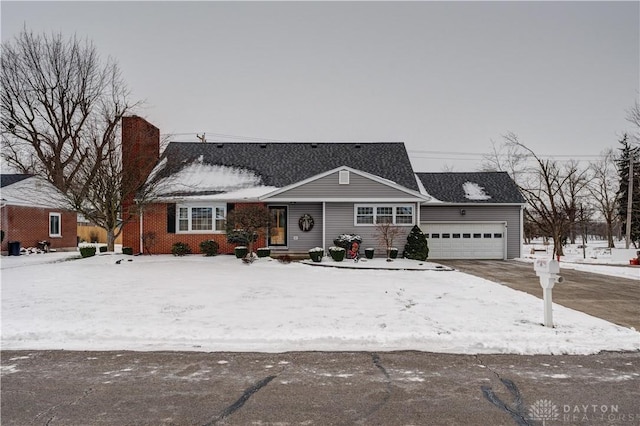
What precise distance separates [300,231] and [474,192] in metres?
9.91

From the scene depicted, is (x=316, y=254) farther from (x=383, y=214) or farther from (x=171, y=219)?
(x=171, y=219)

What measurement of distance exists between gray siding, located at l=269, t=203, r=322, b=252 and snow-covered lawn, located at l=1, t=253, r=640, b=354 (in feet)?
21.2

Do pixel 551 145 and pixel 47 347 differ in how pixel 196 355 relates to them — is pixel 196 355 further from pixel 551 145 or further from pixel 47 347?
pixel 551 145

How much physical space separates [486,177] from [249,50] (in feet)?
48.2

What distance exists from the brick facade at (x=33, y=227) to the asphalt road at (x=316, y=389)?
70.9 ft

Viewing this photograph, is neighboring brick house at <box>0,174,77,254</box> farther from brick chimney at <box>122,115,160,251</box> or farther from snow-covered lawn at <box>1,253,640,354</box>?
snow-covered lawn at <box>1,253,640,354</box>

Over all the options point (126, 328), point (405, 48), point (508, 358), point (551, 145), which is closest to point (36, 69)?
point (405, 48)

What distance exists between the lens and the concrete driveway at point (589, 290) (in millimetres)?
8655

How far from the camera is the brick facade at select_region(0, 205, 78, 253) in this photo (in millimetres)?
23484

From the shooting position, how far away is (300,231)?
20.3 metres

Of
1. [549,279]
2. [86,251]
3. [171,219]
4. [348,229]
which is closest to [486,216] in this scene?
[348,229]

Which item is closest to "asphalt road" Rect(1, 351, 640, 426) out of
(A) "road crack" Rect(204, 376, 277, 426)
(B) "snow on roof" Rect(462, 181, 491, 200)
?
(A) "road crack" Rect(204, 376, 277, 426)

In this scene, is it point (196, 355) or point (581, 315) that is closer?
point (196, 355)

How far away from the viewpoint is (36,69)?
2384 cm
